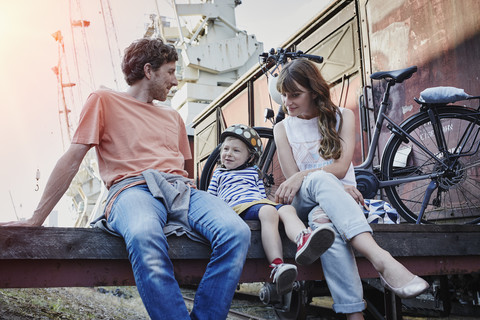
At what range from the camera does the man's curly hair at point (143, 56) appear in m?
2.27

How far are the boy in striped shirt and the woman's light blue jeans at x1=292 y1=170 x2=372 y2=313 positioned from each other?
0.46 ft

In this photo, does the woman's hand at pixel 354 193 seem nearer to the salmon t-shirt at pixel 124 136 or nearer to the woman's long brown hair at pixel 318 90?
the woman's long brown hair at pixel 318 90

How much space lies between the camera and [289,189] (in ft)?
7.27

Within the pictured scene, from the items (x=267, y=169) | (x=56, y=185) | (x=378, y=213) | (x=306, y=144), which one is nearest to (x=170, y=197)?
(x=56, y=185)

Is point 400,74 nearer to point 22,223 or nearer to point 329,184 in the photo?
point 329,184

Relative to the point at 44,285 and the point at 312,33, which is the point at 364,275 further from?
the point at 312,33

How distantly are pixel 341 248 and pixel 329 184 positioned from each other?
12.1 inches

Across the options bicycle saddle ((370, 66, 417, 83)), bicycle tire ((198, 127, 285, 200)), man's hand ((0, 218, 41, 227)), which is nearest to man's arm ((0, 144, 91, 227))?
man's hand ((0, 218, 41, 227))

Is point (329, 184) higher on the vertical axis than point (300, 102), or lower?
lower

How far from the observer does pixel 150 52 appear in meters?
2.26

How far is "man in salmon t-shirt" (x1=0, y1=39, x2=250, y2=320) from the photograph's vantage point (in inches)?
63.5

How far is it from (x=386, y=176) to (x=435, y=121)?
0.54 metres

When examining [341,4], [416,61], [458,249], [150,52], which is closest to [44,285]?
[150,52]

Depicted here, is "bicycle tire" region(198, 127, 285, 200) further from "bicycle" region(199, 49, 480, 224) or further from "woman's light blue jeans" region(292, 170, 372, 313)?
"woman's light blue jeans" region(292, 170, 372, 313)
